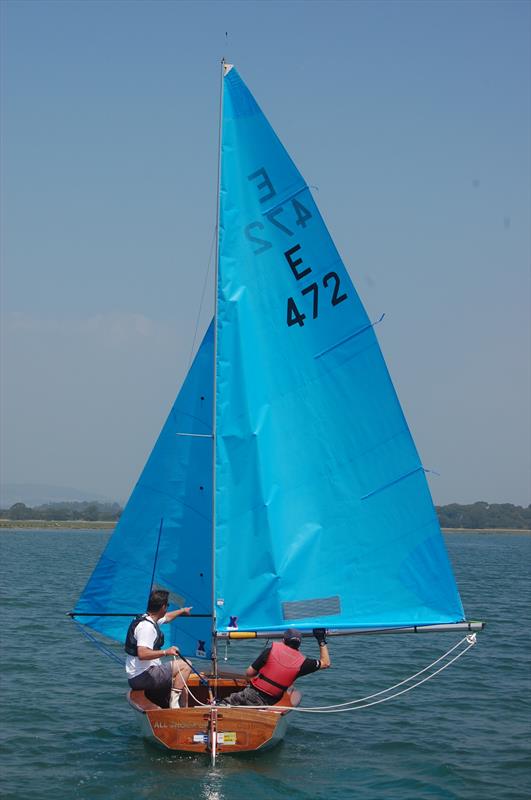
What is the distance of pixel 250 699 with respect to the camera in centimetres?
1484

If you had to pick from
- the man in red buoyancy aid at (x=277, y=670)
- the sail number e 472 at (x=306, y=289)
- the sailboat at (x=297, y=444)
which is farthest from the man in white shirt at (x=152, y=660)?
the sail number e 472 at (x=306, y=289)

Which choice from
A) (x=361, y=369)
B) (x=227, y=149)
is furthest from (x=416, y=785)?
(x=227, y=149)

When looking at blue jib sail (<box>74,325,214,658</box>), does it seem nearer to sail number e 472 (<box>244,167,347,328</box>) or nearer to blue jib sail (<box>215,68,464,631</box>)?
blue jib sail (<box>215,68,464,631</box>)

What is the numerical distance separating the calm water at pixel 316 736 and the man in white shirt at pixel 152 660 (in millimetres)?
937

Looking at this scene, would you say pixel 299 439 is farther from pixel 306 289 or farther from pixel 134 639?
pixel 134 639

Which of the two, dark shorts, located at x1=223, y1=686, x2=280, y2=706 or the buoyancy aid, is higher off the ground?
the buoyancy aid

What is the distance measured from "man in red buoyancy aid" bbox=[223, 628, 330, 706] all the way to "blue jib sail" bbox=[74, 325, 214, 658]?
5.88 ft

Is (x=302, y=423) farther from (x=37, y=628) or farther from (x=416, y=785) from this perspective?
(x=37, y=628)

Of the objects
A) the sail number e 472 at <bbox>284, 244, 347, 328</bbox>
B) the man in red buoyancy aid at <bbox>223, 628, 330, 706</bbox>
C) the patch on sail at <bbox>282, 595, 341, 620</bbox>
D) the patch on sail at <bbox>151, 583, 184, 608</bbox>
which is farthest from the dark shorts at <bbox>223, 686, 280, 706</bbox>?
the sail number e 472 at <bbox>284, 244, 347, 328</bbox>

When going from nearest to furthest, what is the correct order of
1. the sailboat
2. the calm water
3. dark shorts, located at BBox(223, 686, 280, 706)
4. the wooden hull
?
the calm water → the wooden hull → dark shorts, located at BBox(223, 686, 280, 706) → the sailboat

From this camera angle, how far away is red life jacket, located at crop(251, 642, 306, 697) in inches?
588

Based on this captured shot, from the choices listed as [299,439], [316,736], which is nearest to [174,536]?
[299,439]

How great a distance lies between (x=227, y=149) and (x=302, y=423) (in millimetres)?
4306

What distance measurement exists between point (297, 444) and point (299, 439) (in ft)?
0.27
